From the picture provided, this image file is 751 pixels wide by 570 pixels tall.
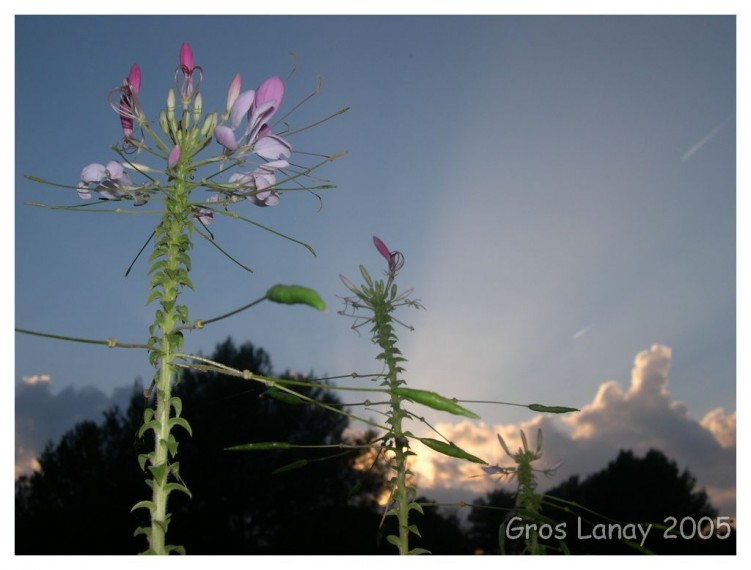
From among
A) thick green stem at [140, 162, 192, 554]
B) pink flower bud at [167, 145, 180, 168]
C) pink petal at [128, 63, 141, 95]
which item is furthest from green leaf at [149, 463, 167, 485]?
pink petal at [128, 63, 141, 95]

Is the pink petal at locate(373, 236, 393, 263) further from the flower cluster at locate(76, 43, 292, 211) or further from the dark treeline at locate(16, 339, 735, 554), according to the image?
the dark treeline at locate(16, 339, 735, 554)

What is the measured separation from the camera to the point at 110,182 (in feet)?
6.28

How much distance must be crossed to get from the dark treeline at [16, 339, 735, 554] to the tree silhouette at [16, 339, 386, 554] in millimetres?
46

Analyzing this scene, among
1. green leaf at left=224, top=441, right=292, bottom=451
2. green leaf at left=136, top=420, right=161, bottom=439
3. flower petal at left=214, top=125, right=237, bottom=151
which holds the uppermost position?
flower petal at left=214, top=125, right=237, bottom=151

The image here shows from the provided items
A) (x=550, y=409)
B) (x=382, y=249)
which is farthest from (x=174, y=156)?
(x=550, y=409)

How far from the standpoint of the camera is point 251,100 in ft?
6.30

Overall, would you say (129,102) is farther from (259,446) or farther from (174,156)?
(259,446)

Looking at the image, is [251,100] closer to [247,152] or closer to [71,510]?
[247,152]

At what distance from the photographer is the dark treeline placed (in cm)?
2283

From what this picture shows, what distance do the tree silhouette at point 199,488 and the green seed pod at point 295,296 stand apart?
72.8 feet

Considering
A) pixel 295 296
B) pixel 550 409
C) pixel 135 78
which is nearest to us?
pixel 295 296

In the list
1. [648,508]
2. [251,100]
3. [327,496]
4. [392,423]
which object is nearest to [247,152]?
[251,100]

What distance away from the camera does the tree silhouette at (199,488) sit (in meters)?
22.9

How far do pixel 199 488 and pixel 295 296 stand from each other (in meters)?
25.1
